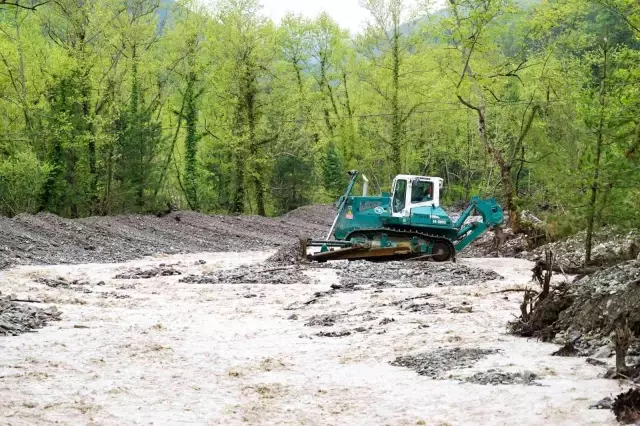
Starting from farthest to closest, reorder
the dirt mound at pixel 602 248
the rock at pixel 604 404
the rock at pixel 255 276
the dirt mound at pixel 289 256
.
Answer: the dirt mound at pixel 289 256
the rock at pixel 255 276
the dirt mound at pixel 602 248
the rock at pixel 604 404

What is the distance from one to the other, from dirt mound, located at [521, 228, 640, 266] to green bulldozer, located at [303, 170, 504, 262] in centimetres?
219

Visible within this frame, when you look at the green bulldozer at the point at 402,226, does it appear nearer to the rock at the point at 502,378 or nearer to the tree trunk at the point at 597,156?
the tree trunk at the point at 597,156

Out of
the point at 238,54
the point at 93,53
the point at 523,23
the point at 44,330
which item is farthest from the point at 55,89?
the point at 44,330

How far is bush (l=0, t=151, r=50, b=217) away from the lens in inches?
1169

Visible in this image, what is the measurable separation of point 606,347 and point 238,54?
110 feet

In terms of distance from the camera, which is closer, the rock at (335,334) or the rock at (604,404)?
the rock at (604,404)

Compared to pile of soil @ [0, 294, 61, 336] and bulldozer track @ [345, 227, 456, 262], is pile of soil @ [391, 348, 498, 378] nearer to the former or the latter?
pile of soil @ [0, 294, 61, 336]

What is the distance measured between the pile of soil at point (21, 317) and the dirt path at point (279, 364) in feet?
0.93

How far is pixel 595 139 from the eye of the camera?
17.4 metres

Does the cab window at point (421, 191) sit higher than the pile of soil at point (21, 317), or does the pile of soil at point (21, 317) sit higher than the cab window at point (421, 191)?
the cab window at point (421, 191)

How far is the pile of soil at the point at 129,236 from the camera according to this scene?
960 inches

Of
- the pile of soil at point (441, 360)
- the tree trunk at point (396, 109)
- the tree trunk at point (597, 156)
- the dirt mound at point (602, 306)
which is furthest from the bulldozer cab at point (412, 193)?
the tree trunk at point (396, 109)

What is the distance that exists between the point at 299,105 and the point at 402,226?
77.2ft

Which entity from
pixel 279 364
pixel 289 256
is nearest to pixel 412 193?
pixel 289 256
